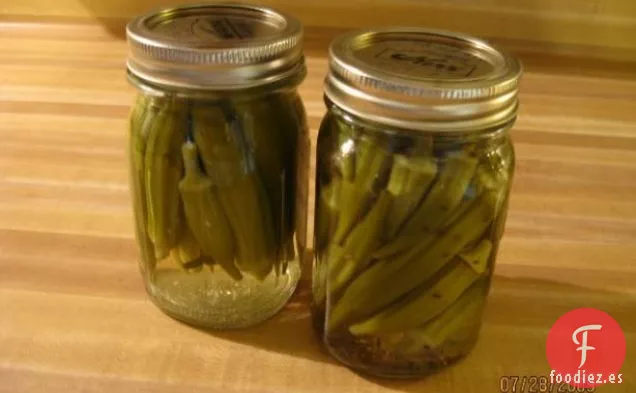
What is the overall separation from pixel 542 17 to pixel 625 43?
130 millimetres

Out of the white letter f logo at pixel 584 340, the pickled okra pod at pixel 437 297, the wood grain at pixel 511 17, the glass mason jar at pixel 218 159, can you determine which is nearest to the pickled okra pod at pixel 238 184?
the glass mason jar at pixel 218 159

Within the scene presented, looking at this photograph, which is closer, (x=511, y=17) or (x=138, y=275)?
(x=138, y=275)

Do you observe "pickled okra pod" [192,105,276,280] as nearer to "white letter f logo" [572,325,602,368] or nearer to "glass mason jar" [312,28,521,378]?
"glass mason jar" [312,28,521,378]

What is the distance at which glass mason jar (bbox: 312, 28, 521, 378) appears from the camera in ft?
1.46

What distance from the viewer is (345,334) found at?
0.53 meters

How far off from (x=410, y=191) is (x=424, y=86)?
7 centimetres

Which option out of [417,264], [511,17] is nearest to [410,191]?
[417,264]

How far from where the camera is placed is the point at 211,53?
466 mm

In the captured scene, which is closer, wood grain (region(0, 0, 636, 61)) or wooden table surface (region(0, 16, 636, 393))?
wooden table surface (region(0, 16, 636, 393))

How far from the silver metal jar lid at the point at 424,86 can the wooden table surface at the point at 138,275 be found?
198 millimetres

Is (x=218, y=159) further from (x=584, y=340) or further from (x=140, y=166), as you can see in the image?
(x=584, y=340)


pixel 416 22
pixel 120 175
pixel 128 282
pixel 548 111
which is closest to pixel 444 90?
pixel 128 282

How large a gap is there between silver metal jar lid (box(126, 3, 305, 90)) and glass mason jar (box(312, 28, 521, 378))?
4 cm

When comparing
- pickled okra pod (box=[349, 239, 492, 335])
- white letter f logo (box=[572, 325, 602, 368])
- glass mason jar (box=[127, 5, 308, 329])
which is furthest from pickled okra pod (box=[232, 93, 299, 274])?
white letter f logo (box=[572, 325, 602, 368])
